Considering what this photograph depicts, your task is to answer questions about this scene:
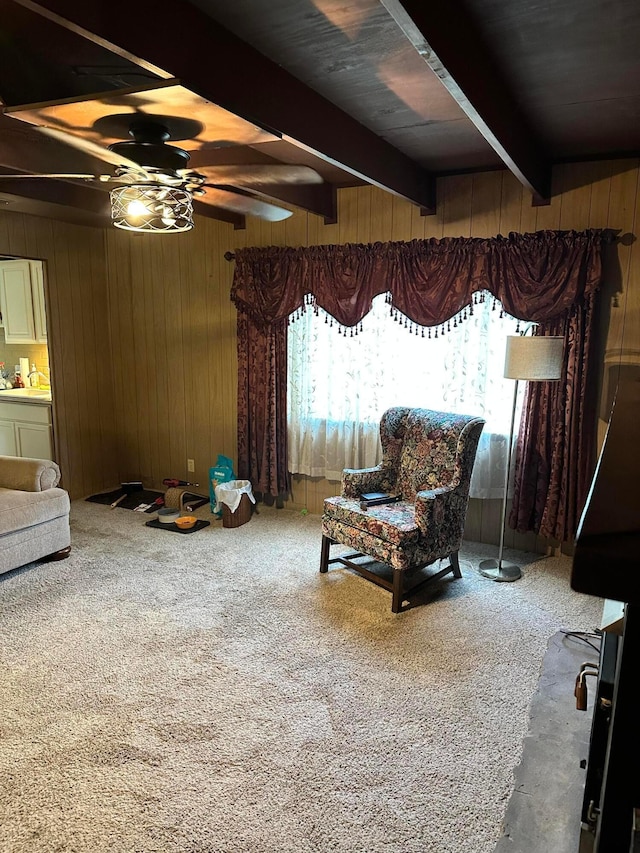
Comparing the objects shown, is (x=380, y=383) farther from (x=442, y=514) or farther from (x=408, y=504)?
(x=442, y=514)

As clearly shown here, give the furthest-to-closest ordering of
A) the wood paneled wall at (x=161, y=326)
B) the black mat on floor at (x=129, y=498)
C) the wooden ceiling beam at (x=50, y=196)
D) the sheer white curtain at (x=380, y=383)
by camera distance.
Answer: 1. the black mat on floor at (x=129, y=498)
2. the wood paneled wall at (x=161, y=326)
3. the sheer white curtain at (x=380, y=383)
4. the wooden ceiling beam at (x=50, y=196)

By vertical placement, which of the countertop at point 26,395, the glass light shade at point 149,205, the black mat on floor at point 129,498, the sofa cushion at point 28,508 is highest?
the glass light shade at point 149,205

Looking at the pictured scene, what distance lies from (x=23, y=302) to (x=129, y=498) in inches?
79.2

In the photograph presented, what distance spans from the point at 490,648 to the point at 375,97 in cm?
261

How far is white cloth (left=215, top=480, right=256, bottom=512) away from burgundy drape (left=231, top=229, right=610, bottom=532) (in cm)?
22

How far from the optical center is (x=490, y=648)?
2939 mm

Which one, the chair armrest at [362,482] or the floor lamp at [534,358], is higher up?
the floor lamp at [534,358]

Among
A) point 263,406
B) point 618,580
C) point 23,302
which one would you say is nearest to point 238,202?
point 263,406

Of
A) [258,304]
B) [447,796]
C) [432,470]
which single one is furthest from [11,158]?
[447,796]

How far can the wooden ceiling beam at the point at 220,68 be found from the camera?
157cm

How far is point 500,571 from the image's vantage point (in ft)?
12.3

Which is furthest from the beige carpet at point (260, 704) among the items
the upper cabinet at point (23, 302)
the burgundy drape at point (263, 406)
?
the upper cabinet at point (23, 302)

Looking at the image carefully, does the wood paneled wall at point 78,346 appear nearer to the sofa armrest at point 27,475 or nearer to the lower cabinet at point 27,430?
the lower cabinet at point 27,430

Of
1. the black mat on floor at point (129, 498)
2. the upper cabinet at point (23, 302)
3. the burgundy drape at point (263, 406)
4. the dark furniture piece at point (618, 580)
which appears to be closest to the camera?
the dark furniture piece at point (618, 580)
